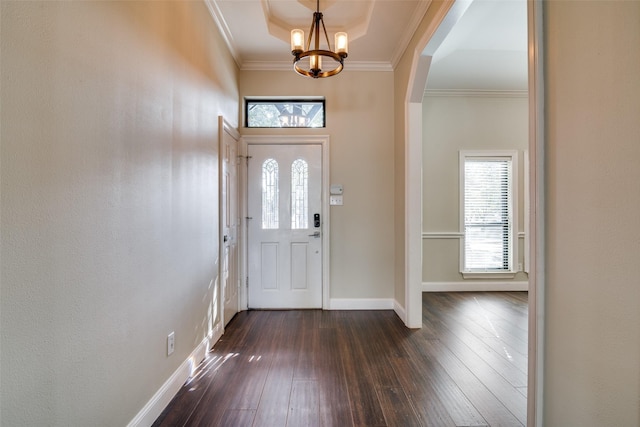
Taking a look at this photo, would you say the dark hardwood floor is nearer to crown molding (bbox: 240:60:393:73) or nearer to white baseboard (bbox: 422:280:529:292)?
white baseboard (bbox: 422:280:529:292)

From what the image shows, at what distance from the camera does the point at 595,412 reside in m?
1.02

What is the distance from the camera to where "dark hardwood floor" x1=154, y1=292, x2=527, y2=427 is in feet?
5.55

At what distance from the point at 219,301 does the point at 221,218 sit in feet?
2.64

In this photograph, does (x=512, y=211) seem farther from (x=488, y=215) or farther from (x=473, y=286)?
(x=473, y=286)

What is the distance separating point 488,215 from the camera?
4.40m

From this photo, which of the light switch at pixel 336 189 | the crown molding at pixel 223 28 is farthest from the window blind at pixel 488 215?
the crown molding at pixel 223 28

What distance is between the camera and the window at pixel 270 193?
3531 millimetres

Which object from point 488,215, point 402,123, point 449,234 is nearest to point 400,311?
point 449,234

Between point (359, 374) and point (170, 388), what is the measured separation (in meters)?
1.28

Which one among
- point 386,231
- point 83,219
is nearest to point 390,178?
point 386,231

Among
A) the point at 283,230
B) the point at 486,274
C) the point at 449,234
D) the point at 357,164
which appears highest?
the point at 357,164

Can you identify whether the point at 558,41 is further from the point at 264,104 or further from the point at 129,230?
the point at 264,104

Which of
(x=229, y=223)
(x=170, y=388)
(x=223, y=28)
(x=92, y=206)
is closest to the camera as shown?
(x=92, y=206)

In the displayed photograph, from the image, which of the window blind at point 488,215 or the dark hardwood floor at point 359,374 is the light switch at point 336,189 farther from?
the window blind at point 488,215
